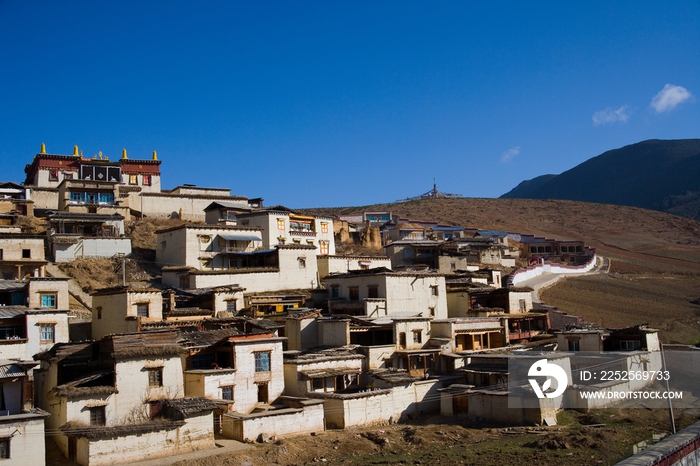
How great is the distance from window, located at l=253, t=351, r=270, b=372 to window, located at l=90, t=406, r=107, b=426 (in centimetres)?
639

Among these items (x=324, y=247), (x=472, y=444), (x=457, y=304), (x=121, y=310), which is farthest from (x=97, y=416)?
(x=324, y=247)

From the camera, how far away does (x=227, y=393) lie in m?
26.0

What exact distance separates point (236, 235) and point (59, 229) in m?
11.4

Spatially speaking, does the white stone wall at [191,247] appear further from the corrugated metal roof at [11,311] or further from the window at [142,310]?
the corrugated metal roof at [11,311]

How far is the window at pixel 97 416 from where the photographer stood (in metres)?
22.7

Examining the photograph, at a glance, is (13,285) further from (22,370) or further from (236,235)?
(236,235)

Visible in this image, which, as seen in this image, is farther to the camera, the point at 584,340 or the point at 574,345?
the point at 574,345

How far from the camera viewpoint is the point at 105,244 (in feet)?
139

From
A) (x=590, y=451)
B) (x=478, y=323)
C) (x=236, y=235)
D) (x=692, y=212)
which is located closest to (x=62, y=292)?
(x=236, y=235)

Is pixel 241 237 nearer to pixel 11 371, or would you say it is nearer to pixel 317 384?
pixel 317 384

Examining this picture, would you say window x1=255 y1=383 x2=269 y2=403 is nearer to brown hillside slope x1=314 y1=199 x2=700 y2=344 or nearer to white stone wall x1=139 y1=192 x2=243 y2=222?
brown hillside slope x1=314 y1=199 x2=700 y2=344

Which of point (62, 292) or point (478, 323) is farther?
point (478, 323)

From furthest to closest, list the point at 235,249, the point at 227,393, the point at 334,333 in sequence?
the point at 235,249 < the point at 334,333 < the point at 227,393

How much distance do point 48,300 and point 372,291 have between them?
54.1 feet
